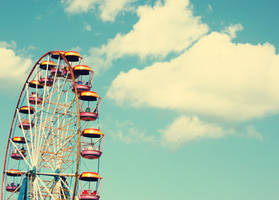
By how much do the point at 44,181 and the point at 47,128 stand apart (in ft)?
17.0

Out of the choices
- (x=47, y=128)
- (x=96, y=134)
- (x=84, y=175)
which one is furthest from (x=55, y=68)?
(x=84, y=175)

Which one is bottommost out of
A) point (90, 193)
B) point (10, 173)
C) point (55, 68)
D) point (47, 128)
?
point (90, 193)

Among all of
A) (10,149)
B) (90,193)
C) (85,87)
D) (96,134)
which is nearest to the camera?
(90,193)

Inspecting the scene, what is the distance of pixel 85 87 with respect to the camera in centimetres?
4528

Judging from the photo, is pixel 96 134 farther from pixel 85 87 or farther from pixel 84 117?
pixel 85 87

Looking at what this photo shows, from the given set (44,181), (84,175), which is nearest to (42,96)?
(44,181)

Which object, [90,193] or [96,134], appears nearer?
[90,193]

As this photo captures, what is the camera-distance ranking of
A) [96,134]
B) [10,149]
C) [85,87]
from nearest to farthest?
[96,134], [85,87], [10,149]

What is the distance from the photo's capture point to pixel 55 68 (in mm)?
48438

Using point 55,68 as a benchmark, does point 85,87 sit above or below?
below

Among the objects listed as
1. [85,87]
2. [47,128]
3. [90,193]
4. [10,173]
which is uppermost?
[85,87]

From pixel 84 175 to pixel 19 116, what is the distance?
1239 cm

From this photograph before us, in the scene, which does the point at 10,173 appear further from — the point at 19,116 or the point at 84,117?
the point at 84,117

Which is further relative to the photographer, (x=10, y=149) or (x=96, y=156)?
(x=10, y=149)
